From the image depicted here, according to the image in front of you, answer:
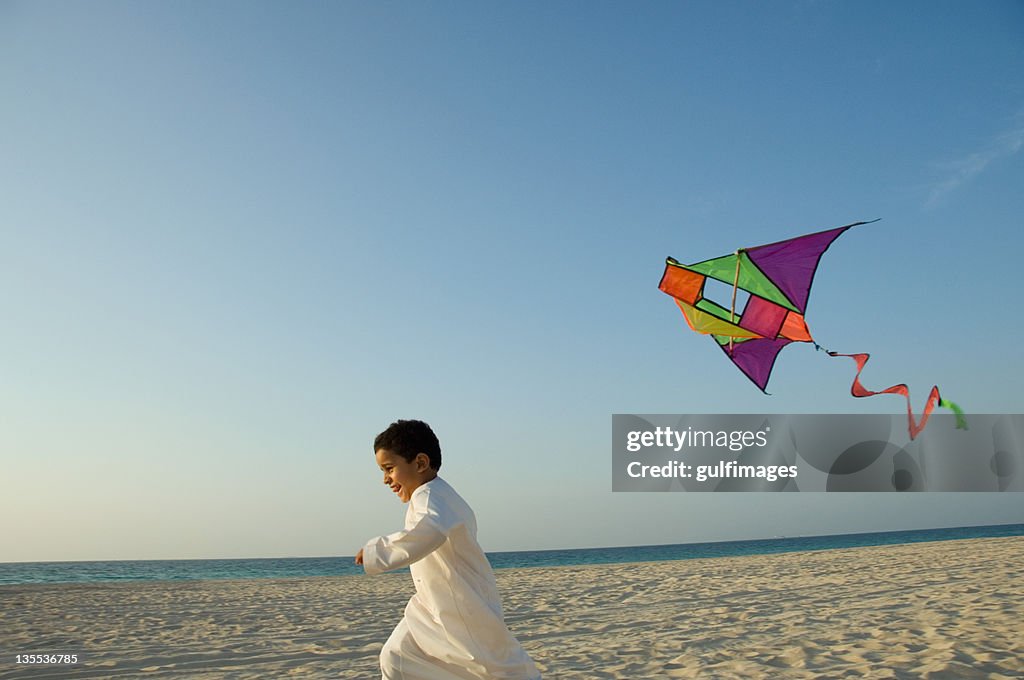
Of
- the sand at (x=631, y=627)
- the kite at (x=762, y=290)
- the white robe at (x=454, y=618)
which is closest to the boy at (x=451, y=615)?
the white robe at (x=454, y=618)

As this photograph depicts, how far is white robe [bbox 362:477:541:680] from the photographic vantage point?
256cm

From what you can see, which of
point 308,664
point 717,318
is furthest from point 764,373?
point 308,664

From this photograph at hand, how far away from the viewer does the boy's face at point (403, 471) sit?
2.71 meters

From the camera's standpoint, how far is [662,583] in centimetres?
1122

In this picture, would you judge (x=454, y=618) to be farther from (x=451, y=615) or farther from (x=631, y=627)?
(x=631, y=627)

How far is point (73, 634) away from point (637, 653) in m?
5.70

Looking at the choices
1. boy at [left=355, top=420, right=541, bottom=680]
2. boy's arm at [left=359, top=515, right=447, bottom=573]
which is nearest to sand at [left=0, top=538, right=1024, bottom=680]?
boy at [left=355, top=420, right=541, bottom=680]

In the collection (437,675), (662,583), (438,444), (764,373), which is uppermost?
(764,373)

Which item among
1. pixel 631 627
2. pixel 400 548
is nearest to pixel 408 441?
pixel 400 548

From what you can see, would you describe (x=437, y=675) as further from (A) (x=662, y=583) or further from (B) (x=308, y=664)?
(A) (x=662, y=583)

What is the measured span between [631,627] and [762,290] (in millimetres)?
4432

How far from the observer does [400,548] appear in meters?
2.33

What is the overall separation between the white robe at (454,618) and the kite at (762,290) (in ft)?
18.9

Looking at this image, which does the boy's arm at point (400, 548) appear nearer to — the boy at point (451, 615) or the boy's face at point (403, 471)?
the boy at point (451, 615)
